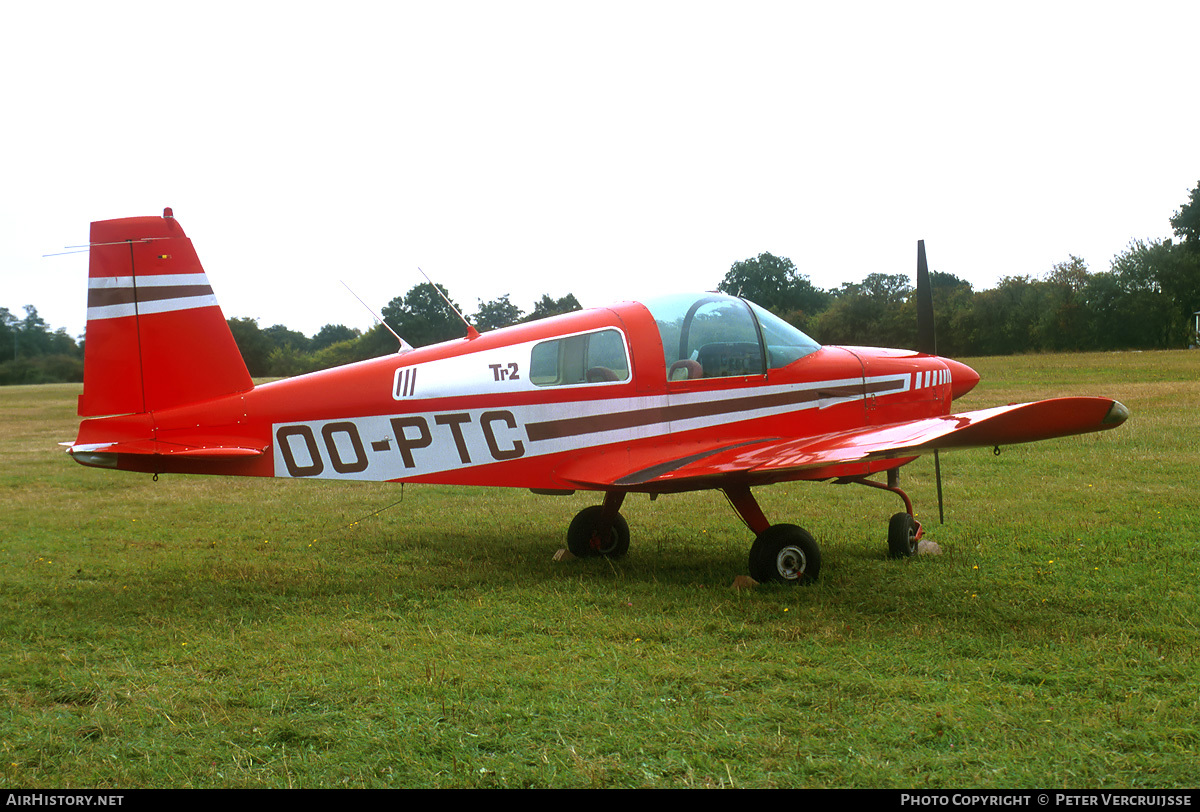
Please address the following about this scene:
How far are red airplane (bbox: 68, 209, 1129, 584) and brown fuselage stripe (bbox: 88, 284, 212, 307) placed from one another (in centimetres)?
1

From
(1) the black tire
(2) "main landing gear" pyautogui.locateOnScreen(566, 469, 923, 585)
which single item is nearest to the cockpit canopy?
(2) "main landing gear" pyautogui.locateOnScreen(566, 469, 923, 585)

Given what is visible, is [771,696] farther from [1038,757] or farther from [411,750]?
[411,750]

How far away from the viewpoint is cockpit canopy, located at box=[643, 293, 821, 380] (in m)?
6.90

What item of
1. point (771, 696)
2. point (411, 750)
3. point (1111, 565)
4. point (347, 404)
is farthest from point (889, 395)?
point (411, 750)

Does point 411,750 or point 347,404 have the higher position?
point 347,404

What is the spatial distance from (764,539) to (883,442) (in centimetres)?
117

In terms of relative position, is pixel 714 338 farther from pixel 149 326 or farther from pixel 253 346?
pixel 253 346

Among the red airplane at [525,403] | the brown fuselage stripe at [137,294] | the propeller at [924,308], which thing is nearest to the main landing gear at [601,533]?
the red airplane at [525,403]

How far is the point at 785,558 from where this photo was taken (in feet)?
20.8

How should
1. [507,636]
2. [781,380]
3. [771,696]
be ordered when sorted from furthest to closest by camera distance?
[781,380]
[507,636]
[771,696]

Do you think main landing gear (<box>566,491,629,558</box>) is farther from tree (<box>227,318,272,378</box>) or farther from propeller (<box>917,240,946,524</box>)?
tree (<box>227,318,272,378</box>)

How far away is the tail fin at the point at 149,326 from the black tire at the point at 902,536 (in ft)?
17.7

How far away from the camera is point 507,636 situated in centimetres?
534
